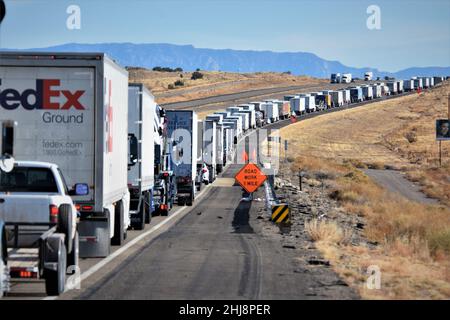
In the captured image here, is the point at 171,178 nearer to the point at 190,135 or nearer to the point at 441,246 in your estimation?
the point at 190,135

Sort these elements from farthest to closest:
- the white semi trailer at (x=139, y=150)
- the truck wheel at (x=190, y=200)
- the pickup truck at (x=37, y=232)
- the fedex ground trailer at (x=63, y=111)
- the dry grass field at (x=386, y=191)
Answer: the truck wheel at (x=190, y=200) → the white semi trailer at (x=139, y=150) → the dry grass field at (x=386, y=191) → the fedex ground trailer at (x=63, y=111) → the pickup truck at (x=37, y=232)

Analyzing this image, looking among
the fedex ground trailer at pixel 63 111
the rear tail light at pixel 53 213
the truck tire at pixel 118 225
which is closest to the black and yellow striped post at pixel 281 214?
the truck tire at pixel 118 225

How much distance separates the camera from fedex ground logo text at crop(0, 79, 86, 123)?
1744 centimetres

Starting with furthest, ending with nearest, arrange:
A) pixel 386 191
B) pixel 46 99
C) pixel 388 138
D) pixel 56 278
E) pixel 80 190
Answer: pixel 388 138 < pixel 386 191 < pixel 46 99 < pixel 80 190 < pixel 56 278

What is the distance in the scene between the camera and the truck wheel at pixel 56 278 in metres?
13.6

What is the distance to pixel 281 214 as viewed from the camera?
1108 inches

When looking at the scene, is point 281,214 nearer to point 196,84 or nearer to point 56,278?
point 56,278

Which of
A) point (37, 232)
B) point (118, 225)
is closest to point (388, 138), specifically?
point (118, 225)

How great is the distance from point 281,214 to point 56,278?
15.1m

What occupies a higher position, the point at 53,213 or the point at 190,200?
Result: the point at 53,213

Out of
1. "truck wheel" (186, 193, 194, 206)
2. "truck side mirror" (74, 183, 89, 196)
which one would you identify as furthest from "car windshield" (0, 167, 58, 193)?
"truck wheel" (186, 193, 194, 206)

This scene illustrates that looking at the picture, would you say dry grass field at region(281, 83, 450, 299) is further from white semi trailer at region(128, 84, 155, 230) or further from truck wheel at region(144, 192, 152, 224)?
truck wheel at region(144, 192, 152, 224)

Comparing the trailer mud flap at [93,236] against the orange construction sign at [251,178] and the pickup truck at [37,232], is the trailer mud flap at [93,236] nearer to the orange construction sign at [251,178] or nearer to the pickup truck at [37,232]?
the pickup truck at [37,232]

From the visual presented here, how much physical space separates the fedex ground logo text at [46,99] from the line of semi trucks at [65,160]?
0.02m
